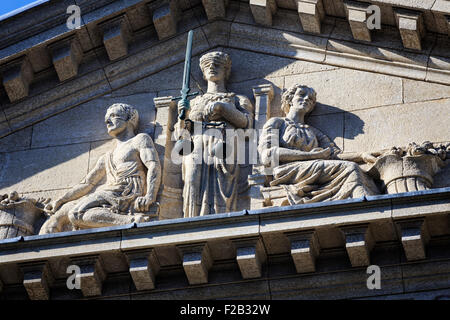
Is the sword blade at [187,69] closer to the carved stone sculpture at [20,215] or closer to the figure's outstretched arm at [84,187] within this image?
the figure's outstretched arm at [84,187]

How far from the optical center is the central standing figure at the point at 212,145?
18.5 meters

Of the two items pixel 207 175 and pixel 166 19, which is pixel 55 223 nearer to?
pixel 207 175

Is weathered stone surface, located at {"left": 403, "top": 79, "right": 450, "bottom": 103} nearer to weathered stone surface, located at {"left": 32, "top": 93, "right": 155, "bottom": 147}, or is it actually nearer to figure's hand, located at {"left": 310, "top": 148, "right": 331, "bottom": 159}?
figure's hand, located at {"left": 310, "top": 148, "right": 331, "bottom": 159}

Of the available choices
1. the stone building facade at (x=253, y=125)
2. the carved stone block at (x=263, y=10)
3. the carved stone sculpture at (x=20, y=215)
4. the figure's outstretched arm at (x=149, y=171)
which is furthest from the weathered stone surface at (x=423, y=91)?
the carved stone sculpture at (x=20, y=215)

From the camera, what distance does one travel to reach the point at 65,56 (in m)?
20.5

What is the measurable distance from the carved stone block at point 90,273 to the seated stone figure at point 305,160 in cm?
250

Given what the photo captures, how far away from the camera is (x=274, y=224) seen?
17.2m

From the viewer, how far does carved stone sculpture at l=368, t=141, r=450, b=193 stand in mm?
17922

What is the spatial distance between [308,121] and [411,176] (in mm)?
2070

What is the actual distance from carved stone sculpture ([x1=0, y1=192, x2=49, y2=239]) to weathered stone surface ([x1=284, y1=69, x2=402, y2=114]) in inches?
154

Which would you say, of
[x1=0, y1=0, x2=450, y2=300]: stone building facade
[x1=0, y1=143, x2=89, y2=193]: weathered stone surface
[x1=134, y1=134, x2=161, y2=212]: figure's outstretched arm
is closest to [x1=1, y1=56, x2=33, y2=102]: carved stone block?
[x1=0, y1=0, x2=450, y2=300]: stone building facade

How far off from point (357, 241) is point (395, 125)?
250 centimetres
